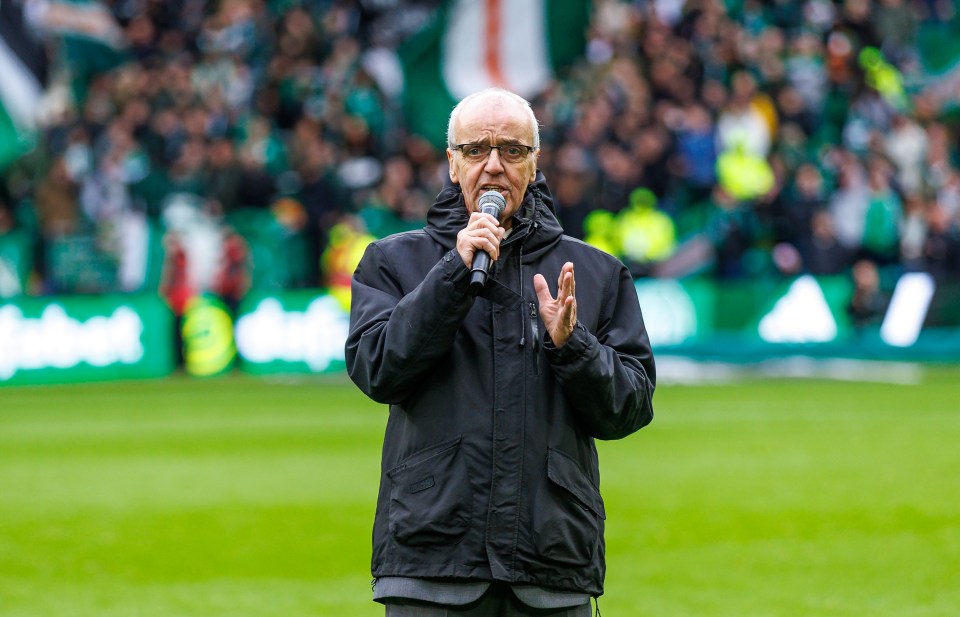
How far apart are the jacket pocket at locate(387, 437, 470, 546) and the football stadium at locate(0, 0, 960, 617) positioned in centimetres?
730

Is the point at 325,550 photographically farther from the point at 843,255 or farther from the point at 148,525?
the point at 843,255

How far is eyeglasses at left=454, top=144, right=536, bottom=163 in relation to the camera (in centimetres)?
411

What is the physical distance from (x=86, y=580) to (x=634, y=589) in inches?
121

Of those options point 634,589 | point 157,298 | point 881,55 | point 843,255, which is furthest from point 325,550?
point 881,55

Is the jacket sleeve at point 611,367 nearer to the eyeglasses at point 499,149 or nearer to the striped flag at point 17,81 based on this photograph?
the eyeglasses at point 499,149

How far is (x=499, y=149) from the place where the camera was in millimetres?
4094

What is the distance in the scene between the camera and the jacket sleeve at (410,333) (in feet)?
12.8

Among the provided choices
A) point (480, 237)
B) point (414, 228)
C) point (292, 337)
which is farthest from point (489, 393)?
point (414, 228)

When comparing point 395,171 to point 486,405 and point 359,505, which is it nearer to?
point 359,505

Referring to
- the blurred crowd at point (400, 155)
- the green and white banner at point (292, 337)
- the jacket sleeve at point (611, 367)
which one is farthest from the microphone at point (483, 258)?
the blurred crowd at point (400, 155)

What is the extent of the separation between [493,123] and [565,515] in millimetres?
997

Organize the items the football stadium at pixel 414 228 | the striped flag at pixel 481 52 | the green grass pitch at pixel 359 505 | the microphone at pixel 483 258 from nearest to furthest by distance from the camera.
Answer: the microphone at pixel 483 258 → the green grass pitch at pixel 359 505 → the football stadium at pixel 414 228 → the striped flag at pixel 481 52

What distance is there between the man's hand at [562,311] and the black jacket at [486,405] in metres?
0.04

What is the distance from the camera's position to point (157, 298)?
68.6 ft
